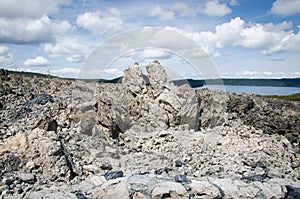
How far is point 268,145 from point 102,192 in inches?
270

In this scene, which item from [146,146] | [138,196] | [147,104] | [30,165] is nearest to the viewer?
[138,196]

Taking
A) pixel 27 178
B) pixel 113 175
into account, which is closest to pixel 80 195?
pixel 113 175

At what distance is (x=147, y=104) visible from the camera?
1268cm

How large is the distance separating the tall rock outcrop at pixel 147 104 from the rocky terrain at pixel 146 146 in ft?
0.14

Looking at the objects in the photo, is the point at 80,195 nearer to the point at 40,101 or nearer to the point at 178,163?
the point at 178,163

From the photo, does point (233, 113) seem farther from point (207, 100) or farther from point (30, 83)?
point (30, 83)

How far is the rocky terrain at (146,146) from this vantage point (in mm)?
7695

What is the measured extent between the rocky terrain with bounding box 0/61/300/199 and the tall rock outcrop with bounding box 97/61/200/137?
42mm

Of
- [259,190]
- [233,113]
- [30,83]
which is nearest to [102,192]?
[259,190]

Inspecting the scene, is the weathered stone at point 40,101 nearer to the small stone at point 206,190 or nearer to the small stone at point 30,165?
the small stone at point 30,165

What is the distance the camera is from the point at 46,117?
37.3 feet

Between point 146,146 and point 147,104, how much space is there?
2248 mm

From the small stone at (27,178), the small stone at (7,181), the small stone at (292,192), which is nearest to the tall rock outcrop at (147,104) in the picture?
the small stone at (27,178)

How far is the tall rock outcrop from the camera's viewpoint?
39.1 ft
